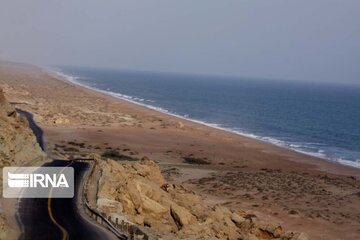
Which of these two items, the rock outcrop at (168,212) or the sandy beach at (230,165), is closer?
the rock outcrop at (168,212)

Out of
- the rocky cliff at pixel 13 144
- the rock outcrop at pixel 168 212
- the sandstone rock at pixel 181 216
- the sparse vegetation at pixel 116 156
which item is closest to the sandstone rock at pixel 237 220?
the rock outcrop at pixel 168 212

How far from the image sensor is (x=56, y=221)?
2116 centimetres

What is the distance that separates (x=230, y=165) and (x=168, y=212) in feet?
105

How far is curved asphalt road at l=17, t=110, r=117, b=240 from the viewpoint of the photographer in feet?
63.9

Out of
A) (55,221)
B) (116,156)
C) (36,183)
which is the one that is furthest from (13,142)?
(116,156)

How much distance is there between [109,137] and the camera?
220 ft

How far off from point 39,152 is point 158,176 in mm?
7996

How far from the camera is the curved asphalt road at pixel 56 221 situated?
1947 centimetres

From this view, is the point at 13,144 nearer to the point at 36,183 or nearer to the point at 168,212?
the point at 36,183

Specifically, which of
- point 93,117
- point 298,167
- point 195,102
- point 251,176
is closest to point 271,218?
point 251,176

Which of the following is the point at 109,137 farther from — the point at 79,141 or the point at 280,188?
the point at 280,188

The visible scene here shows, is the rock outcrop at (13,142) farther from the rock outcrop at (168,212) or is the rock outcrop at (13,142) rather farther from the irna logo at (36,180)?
the rock outcrop at (168,212)

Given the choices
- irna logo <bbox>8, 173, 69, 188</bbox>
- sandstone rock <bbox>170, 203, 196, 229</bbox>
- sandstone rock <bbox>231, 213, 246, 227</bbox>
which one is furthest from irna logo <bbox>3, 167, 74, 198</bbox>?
sandstone rock <bbox>231, 213, 246, 227</bbox>

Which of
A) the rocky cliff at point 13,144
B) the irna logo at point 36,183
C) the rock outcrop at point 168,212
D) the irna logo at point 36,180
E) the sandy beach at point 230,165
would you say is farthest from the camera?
the sandy beach at point 230,165
